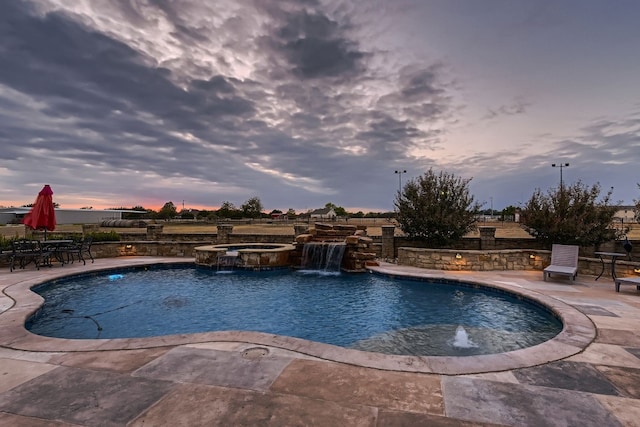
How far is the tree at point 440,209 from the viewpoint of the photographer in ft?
47.2

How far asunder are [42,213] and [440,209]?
1677cm

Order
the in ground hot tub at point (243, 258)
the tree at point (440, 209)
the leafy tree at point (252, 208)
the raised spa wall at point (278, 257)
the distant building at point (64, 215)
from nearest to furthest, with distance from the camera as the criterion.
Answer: the raised spa wall at point (278, 257), the in ground hot tub at point (243, 258), the tree at point (440, 209), the distant building at point (64, 215), the leafy tree at point (252, 208)

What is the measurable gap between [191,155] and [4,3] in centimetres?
2638

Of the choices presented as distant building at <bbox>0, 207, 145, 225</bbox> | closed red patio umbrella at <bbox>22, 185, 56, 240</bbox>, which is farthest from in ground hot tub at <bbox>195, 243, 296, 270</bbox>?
distant building at <bbox>0, 207, 145, 225</bbox>

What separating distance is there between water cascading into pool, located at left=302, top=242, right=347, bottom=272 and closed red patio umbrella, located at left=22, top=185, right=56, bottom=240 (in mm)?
10074

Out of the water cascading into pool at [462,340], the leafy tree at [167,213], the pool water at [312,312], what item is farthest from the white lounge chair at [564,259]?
the leafy tree at [167,213]

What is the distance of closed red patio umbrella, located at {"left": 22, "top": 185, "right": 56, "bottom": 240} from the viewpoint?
1198 centimetres

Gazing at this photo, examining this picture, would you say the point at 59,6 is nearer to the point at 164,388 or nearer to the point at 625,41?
the point at 164,388

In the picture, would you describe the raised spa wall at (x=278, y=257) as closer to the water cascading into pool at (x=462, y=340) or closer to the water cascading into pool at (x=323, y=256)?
the water cascading into pool at (x=323, y=256)

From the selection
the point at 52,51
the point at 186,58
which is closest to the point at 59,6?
the point at 52,51

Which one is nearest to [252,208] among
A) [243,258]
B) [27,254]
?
[243,258]

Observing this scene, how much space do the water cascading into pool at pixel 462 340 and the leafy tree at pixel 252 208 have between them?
292ft

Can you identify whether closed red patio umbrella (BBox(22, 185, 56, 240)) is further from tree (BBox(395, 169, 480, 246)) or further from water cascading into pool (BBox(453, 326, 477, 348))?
tree (BBox(395, 169, 480, 246))

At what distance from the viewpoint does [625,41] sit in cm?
1175
